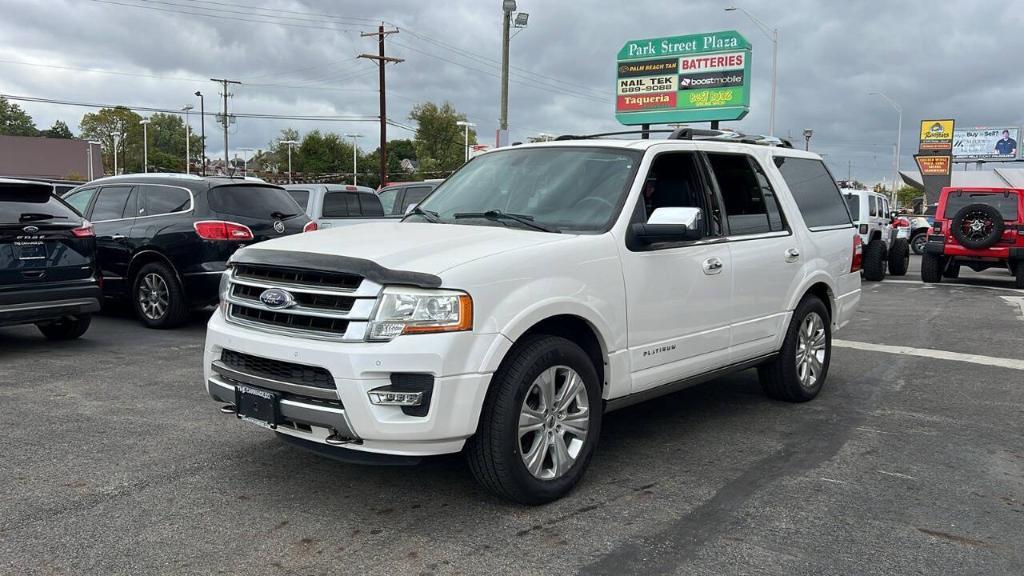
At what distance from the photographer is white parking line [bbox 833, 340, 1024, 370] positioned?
822cm

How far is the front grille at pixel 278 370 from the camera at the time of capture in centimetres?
383

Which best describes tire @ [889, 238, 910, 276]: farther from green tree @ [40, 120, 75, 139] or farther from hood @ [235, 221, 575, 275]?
green tree @ [40, 120, 75, 139]

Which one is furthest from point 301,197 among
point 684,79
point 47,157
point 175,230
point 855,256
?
point 47,157

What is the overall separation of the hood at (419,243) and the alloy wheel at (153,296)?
17.8 feet

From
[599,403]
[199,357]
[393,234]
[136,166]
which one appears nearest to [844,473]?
[599,403]

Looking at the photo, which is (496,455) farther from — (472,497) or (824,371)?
(824,371)

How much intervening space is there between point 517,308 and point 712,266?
69.6 inches

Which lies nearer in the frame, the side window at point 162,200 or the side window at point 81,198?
the side window at point 162,200

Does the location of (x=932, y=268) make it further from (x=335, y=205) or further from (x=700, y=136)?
(x=700, y=136)

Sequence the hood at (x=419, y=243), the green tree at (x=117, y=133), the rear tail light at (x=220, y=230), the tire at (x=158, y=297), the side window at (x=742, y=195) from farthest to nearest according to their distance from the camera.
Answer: the green tree at (x=117, y=133) → the tire at (x=158, y=297) → the rear tail light at (x=220, y=230) → the side window at (x=742, y=195) → the hood at (x=419, y=243)

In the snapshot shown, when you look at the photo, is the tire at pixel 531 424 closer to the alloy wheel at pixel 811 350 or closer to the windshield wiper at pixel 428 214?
the windshield wiper at pixel 428 214

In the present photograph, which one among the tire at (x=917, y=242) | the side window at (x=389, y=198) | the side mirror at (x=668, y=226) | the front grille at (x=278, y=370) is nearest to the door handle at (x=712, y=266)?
the side mirror at (x=668, y=226)

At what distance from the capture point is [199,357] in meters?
7.79

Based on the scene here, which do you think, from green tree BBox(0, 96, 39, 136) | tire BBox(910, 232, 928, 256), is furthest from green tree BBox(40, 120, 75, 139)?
tire BBox(910, 232, 928, 256)
